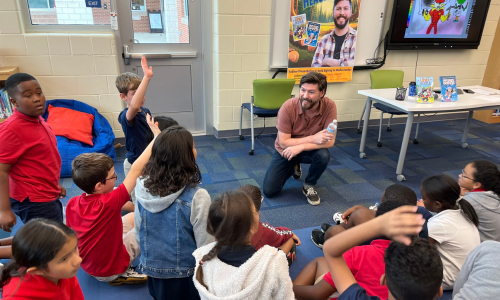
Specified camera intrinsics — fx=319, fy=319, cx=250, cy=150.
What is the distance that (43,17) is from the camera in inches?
126

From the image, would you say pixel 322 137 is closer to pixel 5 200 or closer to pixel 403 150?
pixel 403 150

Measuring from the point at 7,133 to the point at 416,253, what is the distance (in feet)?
5.66

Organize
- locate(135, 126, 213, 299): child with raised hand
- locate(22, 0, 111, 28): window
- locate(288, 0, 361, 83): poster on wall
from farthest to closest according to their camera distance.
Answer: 1. locate(288, 0, 361, 83): poster on wall
2. locate(22, 0, 111, 28): window
3. locate(135, 126, 213, 299): child with raised hand

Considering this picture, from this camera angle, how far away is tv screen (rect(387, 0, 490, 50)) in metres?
4.11

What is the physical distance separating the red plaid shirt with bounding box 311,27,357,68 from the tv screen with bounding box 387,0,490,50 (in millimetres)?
529

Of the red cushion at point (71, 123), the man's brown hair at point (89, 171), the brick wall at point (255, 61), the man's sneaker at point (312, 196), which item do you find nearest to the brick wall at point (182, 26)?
the brick wall at point (255, 61)

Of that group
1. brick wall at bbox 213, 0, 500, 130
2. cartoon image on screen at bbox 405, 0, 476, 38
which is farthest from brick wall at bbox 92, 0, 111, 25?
cartoon image on screen at bbox 405, 0, 476, 38

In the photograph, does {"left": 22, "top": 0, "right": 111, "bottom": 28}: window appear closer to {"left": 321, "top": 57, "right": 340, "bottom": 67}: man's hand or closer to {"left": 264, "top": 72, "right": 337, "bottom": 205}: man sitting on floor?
{"left": 264, "top": 72, "right": 337, "bottom": 205}: man sitting on floor

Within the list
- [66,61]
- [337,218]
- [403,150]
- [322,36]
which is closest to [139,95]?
[337,218]

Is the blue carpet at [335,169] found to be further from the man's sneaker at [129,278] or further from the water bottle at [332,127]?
the water bottle at [332,127]

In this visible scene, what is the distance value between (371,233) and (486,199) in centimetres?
129

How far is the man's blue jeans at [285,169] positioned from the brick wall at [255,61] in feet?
4.57

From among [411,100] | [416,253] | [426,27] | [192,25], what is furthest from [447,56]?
[416,253]

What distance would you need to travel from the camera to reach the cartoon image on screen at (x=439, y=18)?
416cm
